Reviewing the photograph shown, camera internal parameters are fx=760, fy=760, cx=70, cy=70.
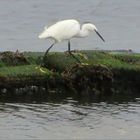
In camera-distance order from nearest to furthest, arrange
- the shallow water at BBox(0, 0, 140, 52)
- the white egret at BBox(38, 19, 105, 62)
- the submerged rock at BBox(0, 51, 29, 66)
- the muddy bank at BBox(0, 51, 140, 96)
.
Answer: the muddy bank at BBox(0, 51, 140, 96), the submerged rock at BBox(0, 51, 29, 66), the white egret at BBox(38, 19, 105, 62), the shallow water at BBox(0, 0, 140, 52)

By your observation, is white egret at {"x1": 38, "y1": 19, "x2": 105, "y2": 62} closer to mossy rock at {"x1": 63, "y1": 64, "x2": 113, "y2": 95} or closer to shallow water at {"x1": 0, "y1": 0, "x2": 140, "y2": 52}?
mossy rock at {"x1": 63, "y1": 64, "x2": 113, "y2": 95}

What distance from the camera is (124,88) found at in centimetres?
1656

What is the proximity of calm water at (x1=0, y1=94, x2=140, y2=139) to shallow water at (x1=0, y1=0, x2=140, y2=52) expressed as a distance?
320 inches

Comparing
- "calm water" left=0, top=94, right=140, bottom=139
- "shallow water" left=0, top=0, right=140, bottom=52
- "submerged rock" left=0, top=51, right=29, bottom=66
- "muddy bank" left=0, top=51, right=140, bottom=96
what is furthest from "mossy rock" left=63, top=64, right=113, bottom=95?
"shallow water" left=0, top=0, right=140, bottom=52

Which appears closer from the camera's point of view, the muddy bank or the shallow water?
the muddy bank

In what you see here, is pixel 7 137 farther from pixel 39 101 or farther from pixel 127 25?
pixel 127 25

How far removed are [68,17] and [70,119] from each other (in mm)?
17144

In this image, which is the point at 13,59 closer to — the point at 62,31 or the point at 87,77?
the point at 62,31

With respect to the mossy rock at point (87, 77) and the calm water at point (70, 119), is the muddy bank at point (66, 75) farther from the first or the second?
the calm water at point (70, 119)

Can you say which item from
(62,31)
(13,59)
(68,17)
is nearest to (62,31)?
(62,31)

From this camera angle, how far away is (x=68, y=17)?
30734 mm

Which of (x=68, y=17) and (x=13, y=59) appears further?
(x=68, y=17)

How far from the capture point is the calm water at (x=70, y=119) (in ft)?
41.8

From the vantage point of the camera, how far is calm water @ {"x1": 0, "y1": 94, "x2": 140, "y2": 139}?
12.8 m
